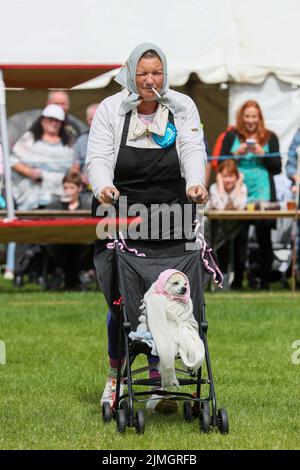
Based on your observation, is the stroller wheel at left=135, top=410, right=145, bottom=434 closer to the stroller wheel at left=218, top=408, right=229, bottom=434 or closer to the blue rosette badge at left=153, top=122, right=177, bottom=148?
the stroller wheel at left=218, top=408, right=229, bottom=434

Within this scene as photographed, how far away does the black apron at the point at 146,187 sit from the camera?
6.79 metres

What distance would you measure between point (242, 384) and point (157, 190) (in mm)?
1914

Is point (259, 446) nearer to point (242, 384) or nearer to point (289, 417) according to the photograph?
point (289, 417)

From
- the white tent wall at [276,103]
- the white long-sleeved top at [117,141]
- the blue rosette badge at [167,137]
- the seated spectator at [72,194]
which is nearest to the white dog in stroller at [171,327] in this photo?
the white long-sleeved top at [117,141]

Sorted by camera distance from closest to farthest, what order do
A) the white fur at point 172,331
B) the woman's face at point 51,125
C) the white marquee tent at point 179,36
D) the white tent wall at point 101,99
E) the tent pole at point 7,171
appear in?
the white fur at point 172,331 → the tent pole at point 7,171 → the woman's face at point 51,125 → the white marquee tent at point 179,36 → the white tent wall at point 101,99

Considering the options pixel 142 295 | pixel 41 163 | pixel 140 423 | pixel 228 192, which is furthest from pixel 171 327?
pixel 41 163

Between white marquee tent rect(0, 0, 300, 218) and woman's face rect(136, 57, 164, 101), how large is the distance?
936 centimetres

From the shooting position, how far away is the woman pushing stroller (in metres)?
6.73

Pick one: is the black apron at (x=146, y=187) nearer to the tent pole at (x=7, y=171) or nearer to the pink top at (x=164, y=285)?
the pink top at (x=164, y=285)

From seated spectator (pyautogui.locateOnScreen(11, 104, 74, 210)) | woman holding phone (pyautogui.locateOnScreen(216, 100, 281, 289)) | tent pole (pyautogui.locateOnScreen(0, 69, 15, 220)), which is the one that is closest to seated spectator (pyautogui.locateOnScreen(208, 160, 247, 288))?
woman holding phone (pyautogui.locateOnScreen(216, 100, 281, 289))

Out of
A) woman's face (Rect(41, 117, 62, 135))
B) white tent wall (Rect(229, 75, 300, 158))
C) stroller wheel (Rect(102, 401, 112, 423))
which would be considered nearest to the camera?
stroller wheel (Rect(102, 401, 112, 423))

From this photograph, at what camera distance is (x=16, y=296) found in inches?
561

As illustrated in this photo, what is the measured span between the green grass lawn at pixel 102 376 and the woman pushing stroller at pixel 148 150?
2.07ft
